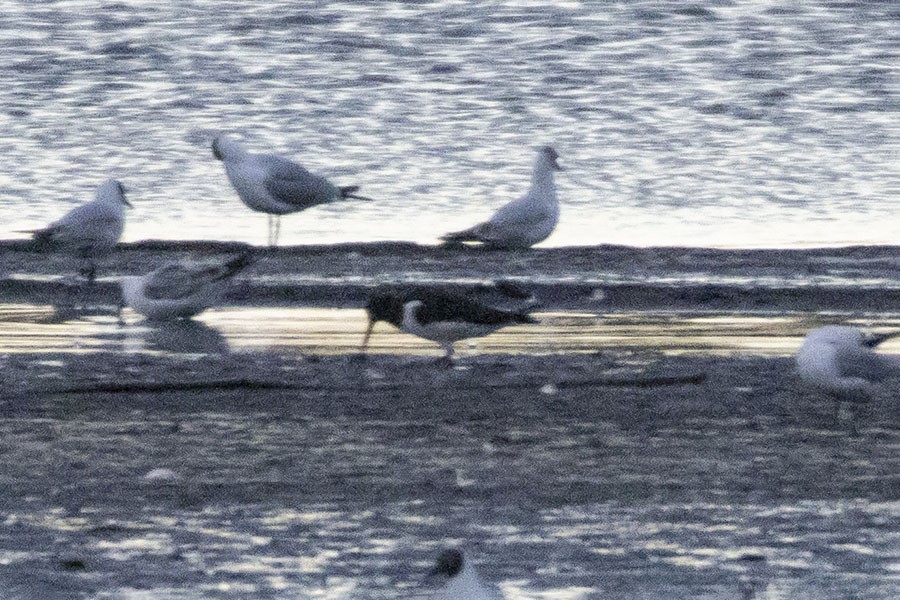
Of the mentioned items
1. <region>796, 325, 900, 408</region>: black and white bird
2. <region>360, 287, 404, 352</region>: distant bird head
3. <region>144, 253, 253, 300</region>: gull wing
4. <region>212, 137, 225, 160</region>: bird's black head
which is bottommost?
<region>212, 137, 225, 160</region>: bird's black head

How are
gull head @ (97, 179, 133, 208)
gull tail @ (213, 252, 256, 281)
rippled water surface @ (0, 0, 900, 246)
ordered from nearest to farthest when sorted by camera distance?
1. gull tail @ (213, 252, 256, 281)
2. gull head @ (97, 179, 133, 208)
3. rippled water surface @ (0, 0, 900, 246)

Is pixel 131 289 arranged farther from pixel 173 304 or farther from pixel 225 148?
pixel 225 148

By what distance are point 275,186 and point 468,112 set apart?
274 inches

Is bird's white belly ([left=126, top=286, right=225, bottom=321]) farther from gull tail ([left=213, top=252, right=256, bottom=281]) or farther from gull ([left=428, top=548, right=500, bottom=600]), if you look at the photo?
gull ([left=428, top=548, right=500, bottom=600])

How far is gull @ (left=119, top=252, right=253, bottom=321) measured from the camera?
10.4 meters

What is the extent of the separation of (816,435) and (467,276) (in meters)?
5.10

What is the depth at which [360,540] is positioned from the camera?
18.3 ft

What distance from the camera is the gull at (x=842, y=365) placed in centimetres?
756

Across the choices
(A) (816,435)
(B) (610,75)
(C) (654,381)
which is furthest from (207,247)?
(B) (610,75)

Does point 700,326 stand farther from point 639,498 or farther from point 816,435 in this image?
point 639,498

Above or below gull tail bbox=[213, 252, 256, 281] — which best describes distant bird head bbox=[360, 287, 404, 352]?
above

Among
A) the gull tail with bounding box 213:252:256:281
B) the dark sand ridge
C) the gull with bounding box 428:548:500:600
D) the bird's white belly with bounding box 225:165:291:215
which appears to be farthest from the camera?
the bird's white belly with bounding box 225:165:291:215

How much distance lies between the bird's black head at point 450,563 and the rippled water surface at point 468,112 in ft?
30.9

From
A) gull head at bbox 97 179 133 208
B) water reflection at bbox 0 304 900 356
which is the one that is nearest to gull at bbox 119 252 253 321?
water reflection at bbox 0 304 900 356
